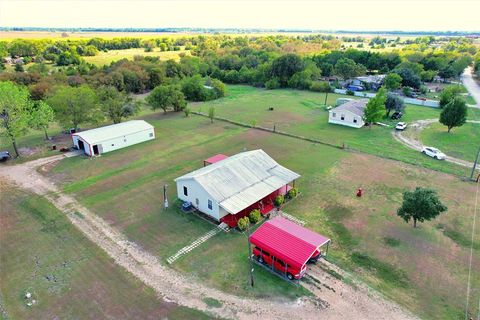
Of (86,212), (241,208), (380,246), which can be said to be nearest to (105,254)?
(86,212)

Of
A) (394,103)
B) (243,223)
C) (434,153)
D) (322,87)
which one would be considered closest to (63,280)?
(243,223)

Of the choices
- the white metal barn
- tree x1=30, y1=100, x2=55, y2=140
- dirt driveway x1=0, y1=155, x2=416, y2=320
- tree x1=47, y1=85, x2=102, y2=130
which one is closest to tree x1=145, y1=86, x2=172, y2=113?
tree x1=47, y1=85, x2=102, y2=130

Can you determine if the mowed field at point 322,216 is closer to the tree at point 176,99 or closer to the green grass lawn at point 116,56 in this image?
the tree at point 176,99

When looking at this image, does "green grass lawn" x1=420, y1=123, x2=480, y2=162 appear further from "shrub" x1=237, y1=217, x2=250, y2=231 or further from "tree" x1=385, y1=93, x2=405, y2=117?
"shrub" x1=237, y1=217, x2=250, y2=231

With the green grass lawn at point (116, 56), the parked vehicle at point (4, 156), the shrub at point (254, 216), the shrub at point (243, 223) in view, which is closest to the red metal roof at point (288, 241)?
the shrub at point (243, 223)

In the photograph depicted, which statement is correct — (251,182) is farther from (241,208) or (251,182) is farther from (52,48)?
(52,48)

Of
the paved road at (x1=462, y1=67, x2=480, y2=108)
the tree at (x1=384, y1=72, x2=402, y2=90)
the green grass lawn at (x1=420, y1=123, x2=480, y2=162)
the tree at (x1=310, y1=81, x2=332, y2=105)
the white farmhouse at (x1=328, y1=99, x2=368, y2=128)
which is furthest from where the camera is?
the tree at (x1=310, y1=81, x2=332, y2=105)

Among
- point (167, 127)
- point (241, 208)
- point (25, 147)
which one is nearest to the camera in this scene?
point (241, 208)
